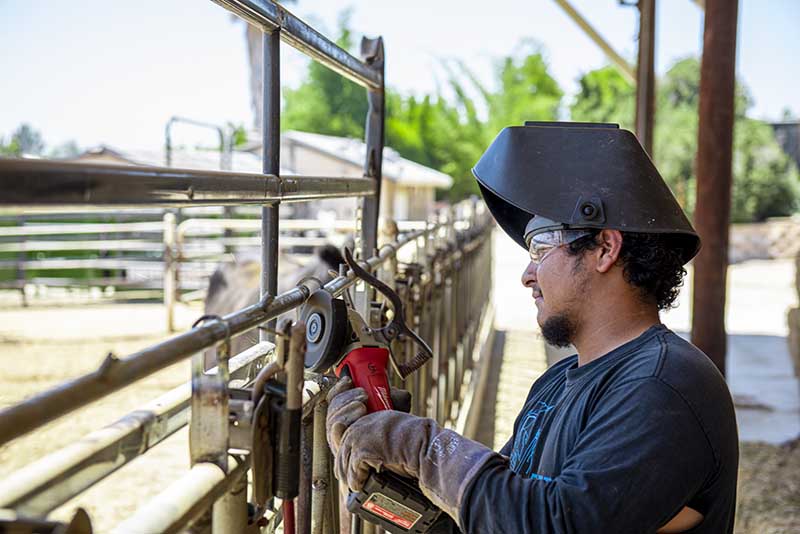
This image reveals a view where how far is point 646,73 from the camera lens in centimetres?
841

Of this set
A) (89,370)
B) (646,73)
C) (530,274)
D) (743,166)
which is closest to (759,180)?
(743,166)

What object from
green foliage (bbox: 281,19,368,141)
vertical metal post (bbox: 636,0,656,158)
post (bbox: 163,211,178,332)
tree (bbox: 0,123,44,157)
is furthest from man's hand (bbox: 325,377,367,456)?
green foliage (bbox: 281,19,368,141)

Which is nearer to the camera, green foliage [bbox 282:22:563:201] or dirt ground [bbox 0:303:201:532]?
dirt ground [bbox 0:303:201:532]

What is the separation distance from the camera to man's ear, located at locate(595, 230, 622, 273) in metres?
1.86

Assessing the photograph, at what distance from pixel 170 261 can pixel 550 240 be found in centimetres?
1050

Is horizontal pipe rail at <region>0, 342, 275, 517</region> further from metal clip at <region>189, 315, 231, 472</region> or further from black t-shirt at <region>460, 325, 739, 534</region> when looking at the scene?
black t-shirt at <region>460, 325, 739, 534</region>

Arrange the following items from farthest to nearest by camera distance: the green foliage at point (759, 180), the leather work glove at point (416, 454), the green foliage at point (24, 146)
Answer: the green foliage at point (759, 180) < the green foliage at point (24, 146) < the leather work glove at point (416, 454)

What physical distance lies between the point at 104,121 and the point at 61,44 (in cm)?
602

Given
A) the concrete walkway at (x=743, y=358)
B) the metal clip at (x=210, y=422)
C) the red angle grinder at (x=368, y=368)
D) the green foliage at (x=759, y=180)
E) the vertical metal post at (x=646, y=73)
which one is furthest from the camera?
the green foliage at (x=759, y=180)

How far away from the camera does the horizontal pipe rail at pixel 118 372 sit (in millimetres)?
970

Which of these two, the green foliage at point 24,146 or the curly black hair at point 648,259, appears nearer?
the curly black hair at point 648,259

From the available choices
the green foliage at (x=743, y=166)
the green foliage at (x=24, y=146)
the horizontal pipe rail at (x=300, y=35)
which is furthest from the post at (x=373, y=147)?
the green foliage at (x=743, y=166)

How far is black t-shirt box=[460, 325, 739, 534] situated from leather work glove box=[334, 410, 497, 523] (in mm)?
33

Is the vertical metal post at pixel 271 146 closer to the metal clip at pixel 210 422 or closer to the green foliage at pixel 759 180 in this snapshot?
the metal clip at pixel 210 422
